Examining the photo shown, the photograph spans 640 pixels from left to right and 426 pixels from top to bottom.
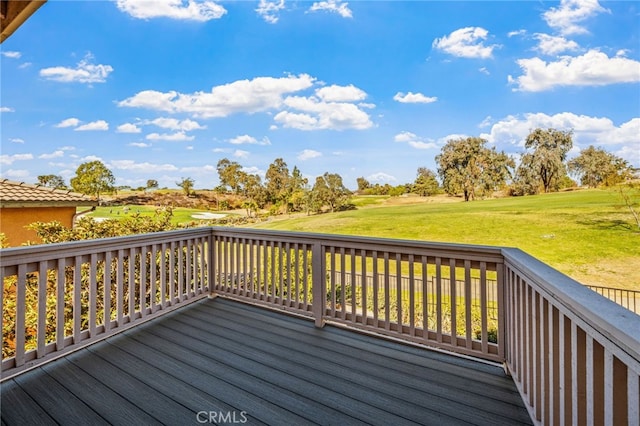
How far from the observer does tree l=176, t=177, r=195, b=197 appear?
661 centimetres

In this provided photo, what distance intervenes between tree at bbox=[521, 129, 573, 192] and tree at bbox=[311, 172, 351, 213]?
3.81 m

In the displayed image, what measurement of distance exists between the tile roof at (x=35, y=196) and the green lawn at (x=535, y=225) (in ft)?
10.5

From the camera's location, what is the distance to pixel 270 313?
10.7ft

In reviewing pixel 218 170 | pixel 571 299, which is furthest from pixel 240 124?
pixel 571 299

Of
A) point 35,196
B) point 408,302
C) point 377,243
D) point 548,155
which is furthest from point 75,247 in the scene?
point 548,155

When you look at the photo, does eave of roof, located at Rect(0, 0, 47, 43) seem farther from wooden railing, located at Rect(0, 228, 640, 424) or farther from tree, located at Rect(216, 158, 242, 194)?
tree, located at Rect(216, 158, 242, 194)

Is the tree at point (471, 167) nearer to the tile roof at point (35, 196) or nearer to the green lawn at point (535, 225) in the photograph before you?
the green lawn at point (535, 225)

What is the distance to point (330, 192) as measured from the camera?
24.0ft

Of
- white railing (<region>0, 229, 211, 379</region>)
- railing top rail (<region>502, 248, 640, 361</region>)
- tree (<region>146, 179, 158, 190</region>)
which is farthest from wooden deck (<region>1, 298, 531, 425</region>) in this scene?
tree (<region>146, 179, 158, 190</region>)

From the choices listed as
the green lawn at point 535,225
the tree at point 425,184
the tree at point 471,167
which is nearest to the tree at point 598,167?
the green lawn at point 535,225

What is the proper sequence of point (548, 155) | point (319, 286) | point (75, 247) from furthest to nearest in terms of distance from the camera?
point (548, 155), point (319, 286), point (75, 247)

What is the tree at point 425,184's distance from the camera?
772 centimetres

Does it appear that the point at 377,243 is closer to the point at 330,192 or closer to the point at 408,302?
the point at 408,302

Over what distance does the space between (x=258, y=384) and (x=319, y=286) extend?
3.54 ft
